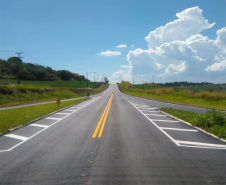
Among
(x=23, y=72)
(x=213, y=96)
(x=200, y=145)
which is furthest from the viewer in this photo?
(x=23, y=72)

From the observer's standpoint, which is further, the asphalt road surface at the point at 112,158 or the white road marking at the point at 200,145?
the white road marking at the point at 200,145

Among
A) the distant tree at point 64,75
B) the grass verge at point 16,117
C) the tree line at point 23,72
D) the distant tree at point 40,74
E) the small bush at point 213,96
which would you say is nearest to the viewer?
the grass verge at point 16,117

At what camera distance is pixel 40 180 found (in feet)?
14.7

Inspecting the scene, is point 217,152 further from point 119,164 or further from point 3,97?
point 3,97

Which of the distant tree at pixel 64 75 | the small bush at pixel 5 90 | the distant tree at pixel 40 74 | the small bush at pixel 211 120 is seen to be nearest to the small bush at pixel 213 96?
the small bush at pixel 211 120

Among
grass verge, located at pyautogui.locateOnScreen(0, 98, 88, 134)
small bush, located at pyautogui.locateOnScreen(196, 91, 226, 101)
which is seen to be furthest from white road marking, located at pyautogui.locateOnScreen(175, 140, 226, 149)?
small bush, located at pyautogui.locateOnScreen(196, 91, 226, 101)

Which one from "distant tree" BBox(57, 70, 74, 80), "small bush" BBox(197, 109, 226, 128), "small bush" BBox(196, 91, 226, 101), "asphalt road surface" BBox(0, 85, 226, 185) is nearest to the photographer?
"asphalt road surface" BBox(0, 85, 226, 185)

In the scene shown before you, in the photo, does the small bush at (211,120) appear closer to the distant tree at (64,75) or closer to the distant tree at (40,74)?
the distant tree at (40,74)

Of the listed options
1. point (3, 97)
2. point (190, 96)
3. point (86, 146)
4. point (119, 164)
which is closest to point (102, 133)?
point (86, 146)

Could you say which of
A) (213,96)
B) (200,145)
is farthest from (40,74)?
(200,145)

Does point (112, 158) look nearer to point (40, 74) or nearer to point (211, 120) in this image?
point (211, 120)

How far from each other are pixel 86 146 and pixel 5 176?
2893mm

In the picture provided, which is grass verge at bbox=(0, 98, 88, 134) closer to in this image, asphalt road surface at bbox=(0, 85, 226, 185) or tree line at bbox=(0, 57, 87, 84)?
asphalt road surface at bbox=(0, 85, 226, 185)

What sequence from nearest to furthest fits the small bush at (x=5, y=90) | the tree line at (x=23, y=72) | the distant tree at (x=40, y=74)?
the small bush at (x=5, y=90) → the tree line at (x=23, y=72) → the distant tree at (x=40, y=74)
